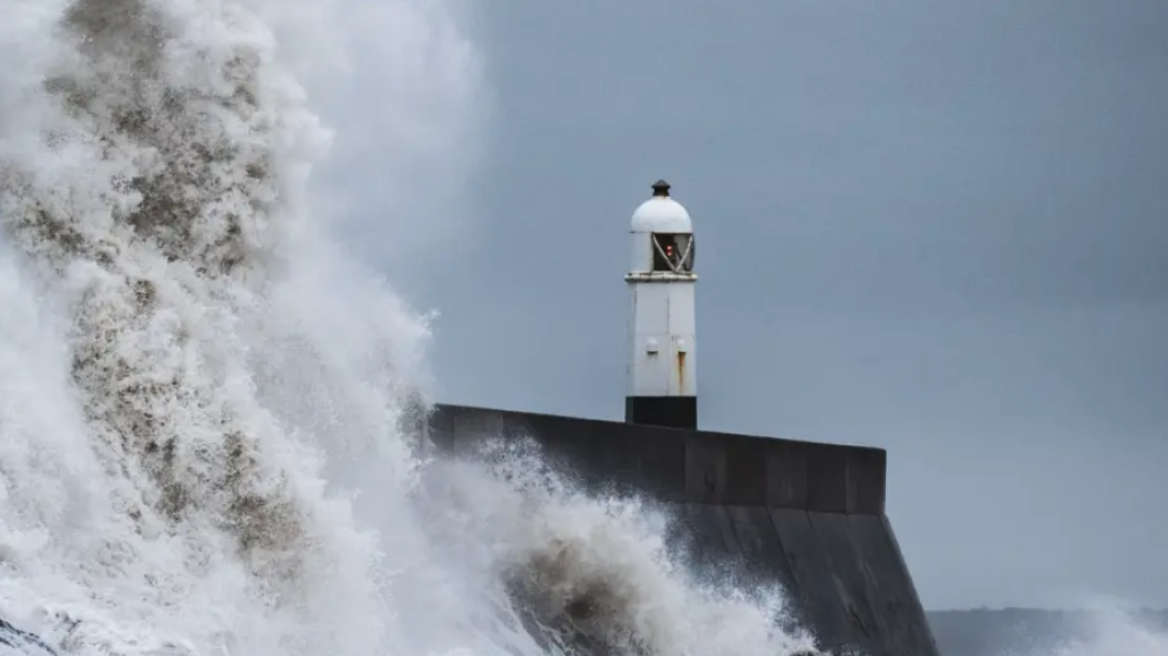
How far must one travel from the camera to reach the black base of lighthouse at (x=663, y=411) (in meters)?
18.3

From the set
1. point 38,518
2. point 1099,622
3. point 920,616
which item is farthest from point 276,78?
point 1099,622

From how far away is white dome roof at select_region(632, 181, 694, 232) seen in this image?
61.4 feet

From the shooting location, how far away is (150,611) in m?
9.11

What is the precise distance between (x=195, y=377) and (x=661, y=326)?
28.1ft

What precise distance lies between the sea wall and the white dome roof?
2073 millimetres

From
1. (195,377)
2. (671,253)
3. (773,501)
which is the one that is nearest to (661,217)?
(671,253)

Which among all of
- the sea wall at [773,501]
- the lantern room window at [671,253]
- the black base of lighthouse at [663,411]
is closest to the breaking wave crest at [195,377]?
the sea wall at [773,501]

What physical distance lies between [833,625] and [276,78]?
655 cm

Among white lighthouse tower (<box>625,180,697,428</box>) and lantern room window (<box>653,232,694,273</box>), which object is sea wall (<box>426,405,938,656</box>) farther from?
lantern room window (<box>653,232,694,273</box>)

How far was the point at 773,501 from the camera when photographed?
16562mm

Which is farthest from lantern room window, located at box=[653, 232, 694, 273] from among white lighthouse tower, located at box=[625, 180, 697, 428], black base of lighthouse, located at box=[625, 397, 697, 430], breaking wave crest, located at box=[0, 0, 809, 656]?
breaking wave crest, located at box=[0, 0, 809, 656]

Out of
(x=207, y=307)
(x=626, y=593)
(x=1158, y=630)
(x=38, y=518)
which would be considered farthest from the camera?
(x=1158, y=630)

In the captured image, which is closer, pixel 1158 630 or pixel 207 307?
pixel 207 307

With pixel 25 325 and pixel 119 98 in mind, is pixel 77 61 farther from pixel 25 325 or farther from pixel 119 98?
pixel 25 325
